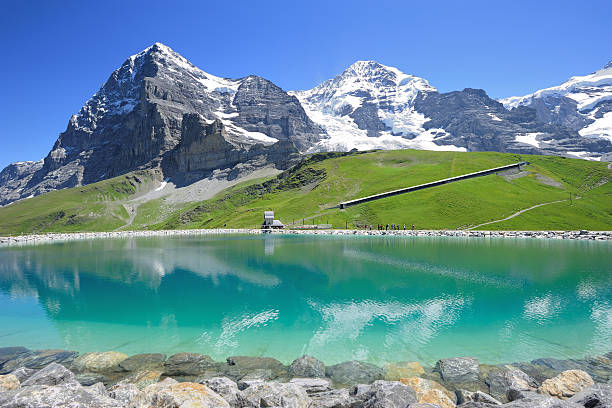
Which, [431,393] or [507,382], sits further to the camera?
[507,382]

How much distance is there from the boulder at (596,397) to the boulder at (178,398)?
11.2 metres

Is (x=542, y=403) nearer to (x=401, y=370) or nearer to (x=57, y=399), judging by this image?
(x=401, y=370)

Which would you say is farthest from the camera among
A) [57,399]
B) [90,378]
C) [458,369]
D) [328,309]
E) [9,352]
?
[328,309]

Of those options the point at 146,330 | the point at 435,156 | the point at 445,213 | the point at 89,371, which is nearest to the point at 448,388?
the point at 89,371

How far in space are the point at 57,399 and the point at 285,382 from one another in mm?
8436

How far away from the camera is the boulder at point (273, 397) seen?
38.1 feet

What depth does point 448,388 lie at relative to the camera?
14.9 meters

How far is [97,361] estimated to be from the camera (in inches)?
711

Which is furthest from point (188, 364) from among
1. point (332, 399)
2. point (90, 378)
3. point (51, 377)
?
point (332, 399)

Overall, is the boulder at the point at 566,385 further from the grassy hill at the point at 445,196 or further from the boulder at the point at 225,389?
the grassy hill at the point at 445,196

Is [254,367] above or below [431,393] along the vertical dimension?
below

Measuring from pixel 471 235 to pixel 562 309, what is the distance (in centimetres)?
6813

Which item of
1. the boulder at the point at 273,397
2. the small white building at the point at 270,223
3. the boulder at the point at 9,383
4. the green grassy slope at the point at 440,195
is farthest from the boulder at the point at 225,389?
the small white building at the point at 270,223

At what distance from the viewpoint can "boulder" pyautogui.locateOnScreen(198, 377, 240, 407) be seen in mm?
12592
